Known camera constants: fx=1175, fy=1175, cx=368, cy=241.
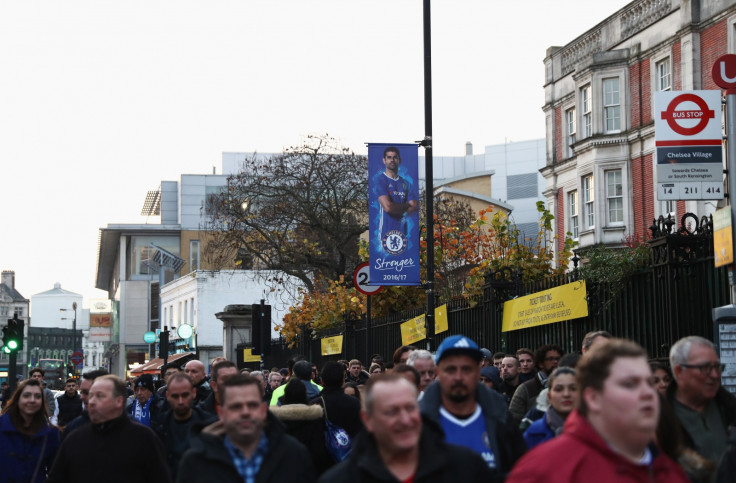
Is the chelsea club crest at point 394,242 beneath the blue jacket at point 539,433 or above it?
above

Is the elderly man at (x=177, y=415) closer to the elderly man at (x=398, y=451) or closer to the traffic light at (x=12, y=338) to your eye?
the elderly man at (x=398, y=451)

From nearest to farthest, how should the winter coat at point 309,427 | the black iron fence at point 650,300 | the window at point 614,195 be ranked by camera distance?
the winter coat at point 309,427 < the black iron fence at point 650,300 < the window at point 614,195

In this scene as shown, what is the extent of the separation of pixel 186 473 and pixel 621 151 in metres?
33.5

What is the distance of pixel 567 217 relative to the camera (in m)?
41.0

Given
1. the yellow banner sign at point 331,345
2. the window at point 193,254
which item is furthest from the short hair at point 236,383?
the window at point 193,254

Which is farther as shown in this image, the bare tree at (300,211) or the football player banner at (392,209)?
the bare tree at (300,211)

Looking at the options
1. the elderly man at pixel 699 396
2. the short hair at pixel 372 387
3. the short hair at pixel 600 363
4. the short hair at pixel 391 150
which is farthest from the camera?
the short hair at pixel 391 150

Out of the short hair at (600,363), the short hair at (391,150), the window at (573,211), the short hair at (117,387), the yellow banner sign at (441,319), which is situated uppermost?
the window at (573,211)

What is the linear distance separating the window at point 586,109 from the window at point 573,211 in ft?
7.53

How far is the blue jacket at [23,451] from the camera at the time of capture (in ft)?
30.0

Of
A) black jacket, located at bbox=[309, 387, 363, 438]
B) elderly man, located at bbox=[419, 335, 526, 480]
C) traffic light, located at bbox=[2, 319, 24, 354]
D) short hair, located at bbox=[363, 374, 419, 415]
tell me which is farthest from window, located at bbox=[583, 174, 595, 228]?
short hair, located at bbox=[363, 374, 419, 415]

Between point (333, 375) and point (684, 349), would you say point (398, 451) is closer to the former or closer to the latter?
point (684, 349)

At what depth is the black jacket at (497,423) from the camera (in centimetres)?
582

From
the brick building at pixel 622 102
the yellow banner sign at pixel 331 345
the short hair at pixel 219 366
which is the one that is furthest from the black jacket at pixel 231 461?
the brick building at pixel 622 102
